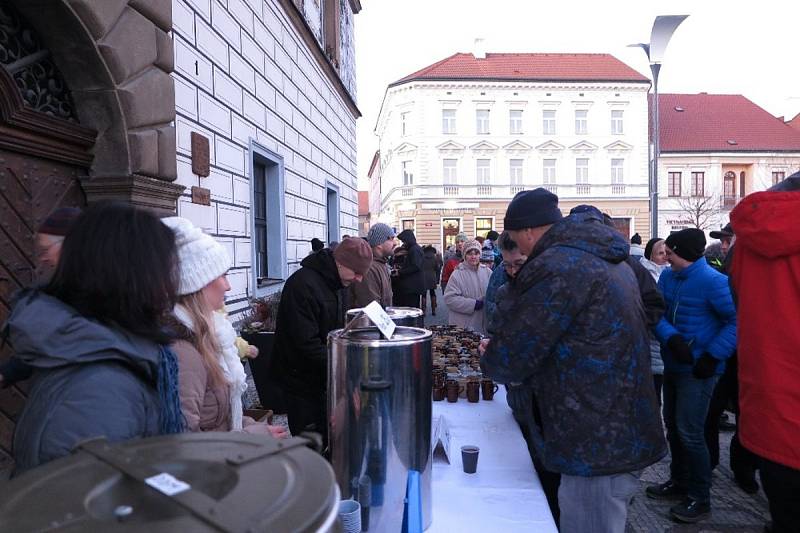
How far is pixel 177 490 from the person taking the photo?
83 cm

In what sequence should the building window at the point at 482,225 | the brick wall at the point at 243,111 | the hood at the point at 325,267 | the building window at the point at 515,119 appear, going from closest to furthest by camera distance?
the hood at the point at 325,267 < the brick wall at the point at 243,111 < the building window at the point at 482,225 < the building window at the point at 515,119

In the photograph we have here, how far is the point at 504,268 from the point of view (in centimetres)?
440

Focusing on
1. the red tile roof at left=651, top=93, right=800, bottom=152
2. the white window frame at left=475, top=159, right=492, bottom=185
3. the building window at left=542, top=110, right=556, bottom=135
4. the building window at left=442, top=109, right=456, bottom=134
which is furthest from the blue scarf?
the red tile roof at left=651, top=93, right=800, bottom=152

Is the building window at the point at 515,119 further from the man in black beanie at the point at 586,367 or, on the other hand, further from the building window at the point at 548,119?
the man in black beanie at the point at 586,367

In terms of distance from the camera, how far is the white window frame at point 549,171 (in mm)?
39156

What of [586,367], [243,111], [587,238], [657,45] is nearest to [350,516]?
[586,367]

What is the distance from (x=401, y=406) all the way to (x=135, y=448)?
2.88 ft

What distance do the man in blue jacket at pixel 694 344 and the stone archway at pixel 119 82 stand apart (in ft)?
11.9

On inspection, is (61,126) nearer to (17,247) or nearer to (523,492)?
(17,247)

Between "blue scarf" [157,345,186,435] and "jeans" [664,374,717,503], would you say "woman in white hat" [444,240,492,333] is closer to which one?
"jeans" [664,374,717,503]

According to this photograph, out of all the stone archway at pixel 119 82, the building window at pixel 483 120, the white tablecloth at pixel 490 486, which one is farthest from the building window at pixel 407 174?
the white tablecloth at pixel 490 486

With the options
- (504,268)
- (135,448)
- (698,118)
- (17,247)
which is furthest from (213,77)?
(698,118)

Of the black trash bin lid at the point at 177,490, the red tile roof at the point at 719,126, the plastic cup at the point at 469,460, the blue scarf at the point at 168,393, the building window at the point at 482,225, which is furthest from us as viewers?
the red tile roof at the point at 719,126

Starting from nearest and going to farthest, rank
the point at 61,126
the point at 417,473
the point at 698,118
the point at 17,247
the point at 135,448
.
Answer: the point at 135,448
the point at 417,473
the point at 17,247
the point at 61,126
the point at 698,118
